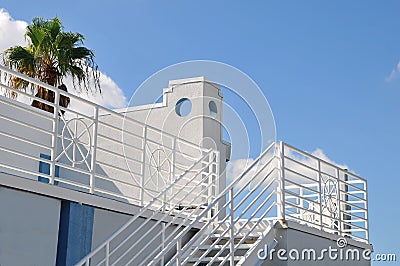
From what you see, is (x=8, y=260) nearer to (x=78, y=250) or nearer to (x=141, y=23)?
(x=78, y=250)

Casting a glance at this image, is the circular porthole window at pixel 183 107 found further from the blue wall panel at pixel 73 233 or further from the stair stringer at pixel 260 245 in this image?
the blue wall panel at pixel 73 233

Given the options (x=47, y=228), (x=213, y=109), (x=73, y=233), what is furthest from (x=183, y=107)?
(x=47, y=228)

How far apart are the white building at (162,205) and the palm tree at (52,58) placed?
8.76 feet

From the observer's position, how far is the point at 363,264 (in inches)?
454

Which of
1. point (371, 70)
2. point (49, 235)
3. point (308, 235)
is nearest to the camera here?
point (49, 235)

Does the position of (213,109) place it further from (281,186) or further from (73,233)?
(73,233)

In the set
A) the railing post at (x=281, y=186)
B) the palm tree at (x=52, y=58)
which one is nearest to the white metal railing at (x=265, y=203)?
the railing post at (x=281, y=186)

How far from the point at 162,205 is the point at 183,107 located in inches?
155

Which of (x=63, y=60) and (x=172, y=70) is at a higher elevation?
(x=63, y=60)

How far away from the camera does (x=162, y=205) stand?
929cm

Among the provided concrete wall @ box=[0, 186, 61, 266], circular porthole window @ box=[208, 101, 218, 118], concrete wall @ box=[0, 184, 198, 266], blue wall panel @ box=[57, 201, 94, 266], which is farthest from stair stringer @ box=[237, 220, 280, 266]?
circular porthole window @ box=[208, 101, 218, 118]

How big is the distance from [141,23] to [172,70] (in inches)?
52.4

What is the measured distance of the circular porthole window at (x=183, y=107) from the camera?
1288 centimetres

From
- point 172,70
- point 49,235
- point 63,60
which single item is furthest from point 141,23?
point 49,235
